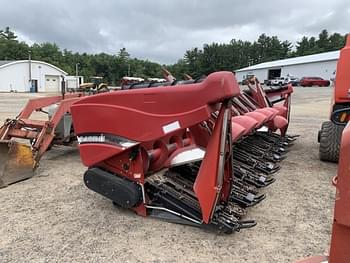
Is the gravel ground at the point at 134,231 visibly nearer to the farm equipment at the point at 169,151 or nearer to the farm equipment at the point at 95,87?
the farm equipment at the point at 169,151

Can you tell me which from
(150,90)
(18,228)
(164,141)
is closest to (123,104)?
(150,90)

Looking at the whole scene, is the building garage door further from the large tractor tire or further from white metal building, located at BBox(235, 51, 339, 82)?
the large tractor tire

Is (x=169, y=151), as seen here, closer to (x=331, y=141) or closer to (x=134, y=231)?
(x=134, y=231)

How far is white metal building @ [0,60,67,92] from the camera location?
46969 mm

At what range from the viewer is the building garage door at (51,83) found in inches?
2056

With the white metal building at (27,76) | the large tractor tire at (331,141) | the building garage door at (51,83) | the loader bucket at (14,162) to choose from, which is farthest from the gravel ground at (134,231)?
the building garage door at (51,83)

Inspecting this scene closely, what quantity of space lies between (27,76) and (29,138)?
4943 centimetres

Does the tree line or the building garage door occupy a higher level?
the tree line

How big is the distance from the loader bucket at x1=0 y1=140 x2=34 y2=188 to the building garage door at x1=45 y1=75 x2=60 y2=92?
1991 inches

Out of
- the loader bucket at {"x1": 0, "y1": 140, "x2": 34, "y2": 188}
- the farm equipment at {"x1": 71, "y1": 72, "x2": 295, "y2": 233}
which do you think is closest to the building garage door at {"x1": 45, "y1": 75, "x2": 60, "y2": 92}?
the loader bucket at {"x1": 0, "y1": 140, "x2": 34, "y2": 188}

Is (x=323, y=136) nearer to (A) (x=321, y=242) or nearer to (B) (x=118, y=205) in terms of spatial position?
(A) (x=321, y=242)

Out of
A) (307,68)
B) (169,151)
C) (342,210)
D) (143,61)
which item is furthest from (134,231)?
(143,61)

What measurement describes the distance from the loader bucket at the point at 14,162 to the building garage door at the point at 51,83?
50.6 meters

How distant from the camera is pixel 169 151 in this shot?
342 cm
